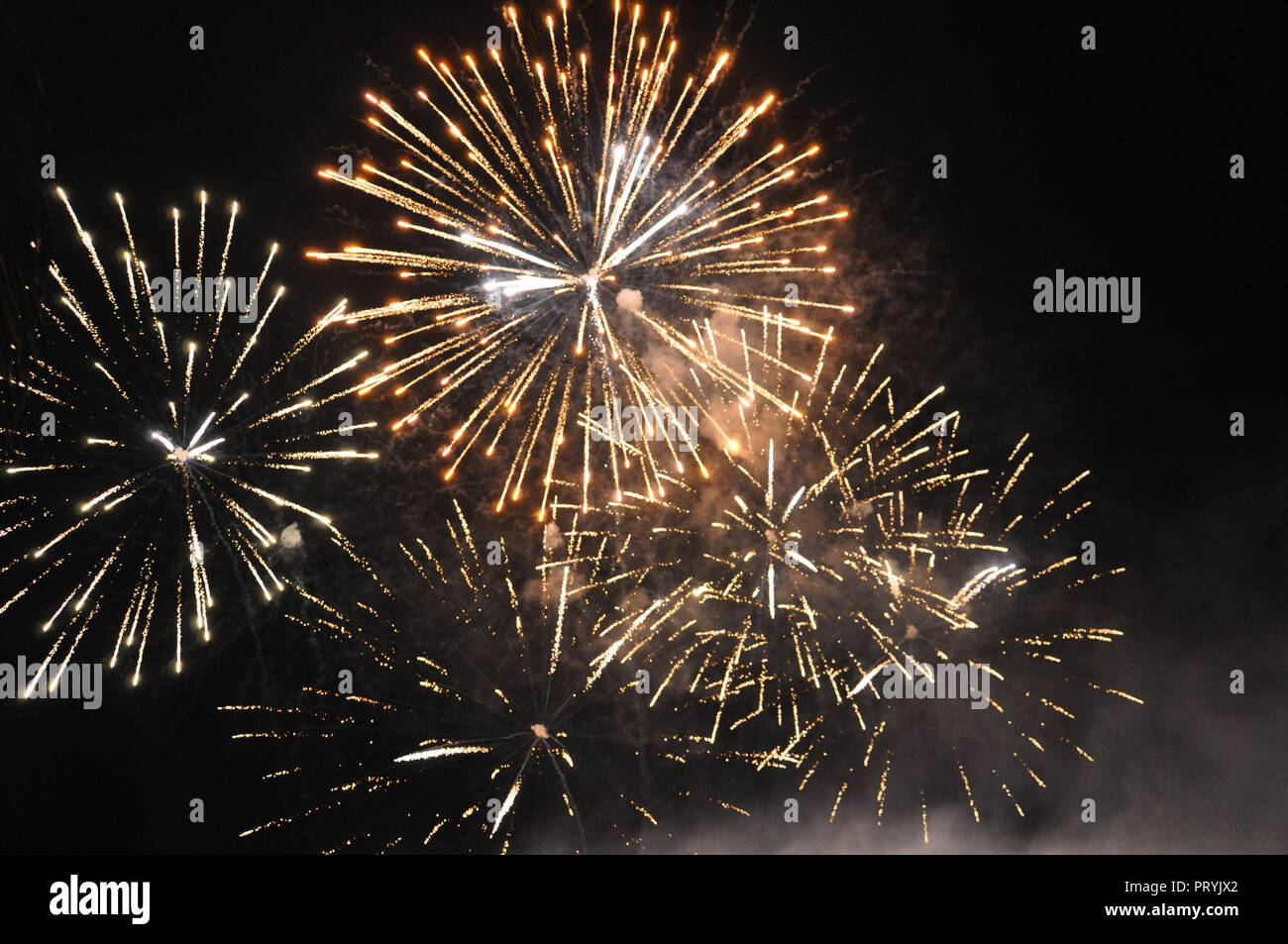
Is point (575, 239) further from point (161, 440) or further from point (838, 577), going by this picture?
point (161, 440)

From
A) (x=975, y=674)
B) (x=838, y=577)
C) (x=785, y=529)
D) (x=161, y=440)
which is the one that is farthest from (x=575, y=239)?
(x=975, y=674)

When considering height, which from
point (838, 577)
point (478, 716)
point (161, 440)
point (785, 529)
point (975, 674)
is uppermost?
point (161, 440)

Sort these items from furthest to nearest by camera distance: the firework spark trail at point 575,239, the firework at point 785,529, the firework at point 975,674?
1. the firework at point 975,674
2. the firework at point 785,529
3. the firework spark trail at point 575,239

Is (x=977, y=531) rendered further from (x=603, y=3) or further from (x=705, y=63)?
(x=603, y=3)

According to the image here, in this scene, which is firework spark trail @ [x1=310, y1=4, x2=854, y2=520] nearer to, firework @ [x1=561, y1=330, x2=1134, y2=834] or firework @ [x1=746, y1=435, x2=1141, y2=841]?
firework @ [x1=561, y1=330, x2=1134, y2=834]

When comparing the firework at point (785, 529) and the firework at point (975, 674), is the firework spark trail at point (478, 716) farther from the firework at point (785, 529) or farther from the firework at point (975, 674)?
the firework at point (975, 674)

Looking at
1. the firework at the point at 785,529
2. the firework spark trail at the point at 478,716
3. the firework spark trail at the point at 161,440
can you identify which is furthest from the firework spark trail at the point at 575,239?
the firework spark trail at the point at 161,440
